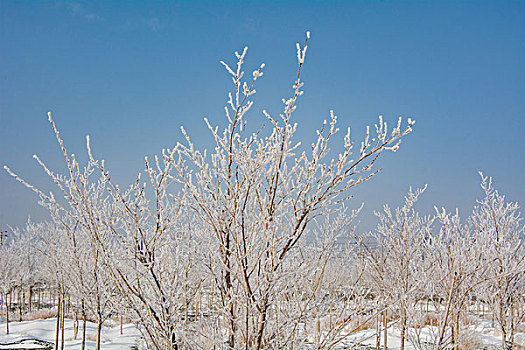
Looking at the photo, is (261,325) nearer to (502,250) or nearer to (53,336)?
(502,250)

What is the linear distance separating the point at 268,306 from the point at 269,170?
852 millimetres

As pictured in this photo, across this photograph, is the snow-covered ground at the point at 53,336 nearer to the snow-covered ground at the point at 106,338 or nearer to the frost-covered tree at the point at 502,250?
the snow-covered ground at the point at 106,338

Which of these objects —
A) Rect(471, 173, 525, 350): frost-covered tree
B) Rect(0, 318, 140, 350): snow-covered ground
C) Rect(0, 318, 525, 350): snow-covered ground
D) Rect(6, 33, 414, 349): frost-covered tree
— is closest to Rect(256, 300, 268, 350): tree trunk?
Rect(6, 33, 414, 349): frost-covered tree

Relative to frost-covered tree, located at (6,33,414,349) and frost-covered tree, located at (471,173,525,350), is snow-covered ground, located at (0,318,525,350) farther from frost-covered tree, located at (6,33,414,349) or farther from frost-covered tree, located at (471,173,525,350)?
frost-covered tree, located at (6,33,414,349)

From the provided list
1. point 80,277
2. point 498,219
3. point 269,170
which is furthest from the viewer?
point 498,219

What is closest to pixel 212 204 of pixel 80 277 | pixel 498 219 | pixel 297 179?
pixel 297 179

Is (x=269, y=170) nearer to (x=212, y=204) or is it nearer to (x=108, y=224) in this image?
(x=212, y=204)

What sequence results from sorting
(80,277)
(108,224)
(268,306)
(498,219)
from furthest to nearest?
(498,219) < (80,277) < (108,224) < (268,306)

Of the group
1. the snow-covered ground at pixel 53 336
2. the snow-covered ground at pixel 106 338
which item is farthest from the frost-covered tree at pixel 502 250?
the snow-covered ground at pixel 53 336

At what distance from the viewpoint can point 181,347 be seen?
304cm

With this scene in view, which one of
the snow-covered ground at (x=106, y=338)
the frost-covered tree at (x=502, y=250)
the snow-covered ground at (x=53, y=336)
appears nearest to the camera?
the frost-covered tree at (x=502, y=250)

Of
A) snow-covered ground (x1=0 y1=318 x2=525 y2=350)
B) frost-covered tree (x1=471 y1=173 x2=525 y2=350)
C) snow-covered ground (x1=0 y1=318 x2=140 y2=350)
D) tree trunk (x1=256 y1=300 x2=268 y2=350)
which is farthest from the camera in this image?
snow-covered ground (x1=0 y1=318 x2=140 y2=350)

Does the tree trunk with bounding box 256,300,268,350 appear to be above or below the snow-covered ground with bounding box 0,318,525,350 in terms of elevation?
above

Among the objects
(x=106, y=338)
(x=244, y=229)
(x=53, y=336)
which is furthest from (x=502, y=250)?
(x=53, y=336)
